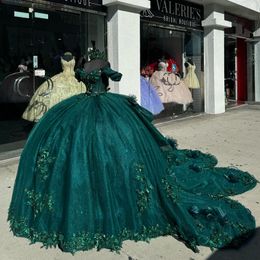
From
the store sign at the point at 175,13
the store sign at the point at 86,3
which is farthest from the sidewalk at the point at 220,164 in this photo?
the store sign at the point at 86,3

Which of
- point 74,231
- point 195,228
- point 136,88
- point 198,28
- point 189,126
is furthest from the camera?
point 198,28

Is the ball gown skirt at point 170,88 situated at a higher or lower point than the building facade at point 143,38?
lower

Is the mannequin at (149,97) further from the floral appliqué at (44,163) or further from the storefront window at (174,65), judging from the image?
the floral appliqué at (44,163)

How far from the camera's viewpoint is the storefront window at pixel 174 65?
32.5 ft

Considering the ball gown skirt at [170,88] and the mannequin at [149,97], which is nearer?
the mannequin at [149,97]

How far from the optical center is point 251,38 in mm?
15172

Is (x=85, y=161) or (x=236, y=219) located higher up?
(x=85, y=161)

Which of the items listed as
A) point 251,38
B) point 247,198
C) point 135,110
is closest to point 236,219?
point 247,198

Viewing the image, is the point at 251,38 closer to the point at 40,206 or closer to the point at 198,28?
the point at 198,28

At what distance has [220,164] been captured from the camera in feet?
20.0

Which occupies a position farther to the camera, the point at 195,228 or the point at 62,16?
the point at 62,16

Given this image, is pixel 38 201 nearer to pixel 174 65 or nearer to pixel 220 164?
pixel 220 164

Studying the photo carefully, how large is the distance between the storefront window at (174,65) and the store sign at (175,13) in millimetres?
173

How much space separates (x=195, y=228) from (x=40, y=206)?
1202mm
